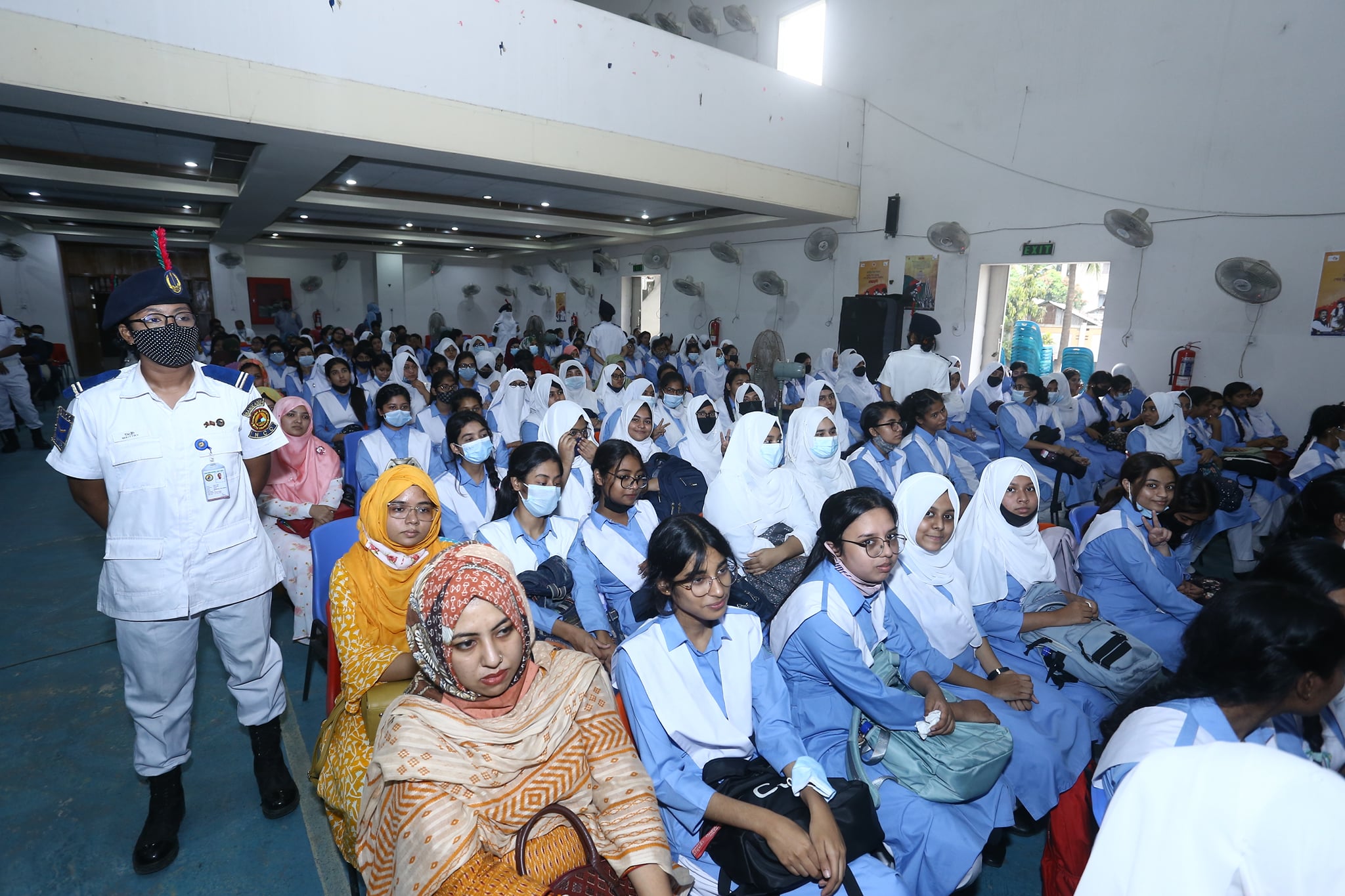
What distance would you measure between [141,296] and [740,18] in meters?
11.8

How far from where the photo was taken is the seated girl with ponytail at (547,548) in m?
2.48

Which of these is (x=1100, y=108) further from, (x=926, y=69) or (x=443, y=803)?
(x=443, y=803)

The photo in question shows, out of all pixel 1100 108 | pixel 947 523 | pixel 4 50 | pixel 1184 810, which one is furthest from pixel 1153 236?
pixel 4 50

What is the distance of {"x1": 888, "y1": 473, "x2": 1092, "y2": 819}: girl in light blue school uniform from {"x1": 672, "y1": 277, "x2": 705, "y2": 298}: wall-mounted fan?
1141 cm

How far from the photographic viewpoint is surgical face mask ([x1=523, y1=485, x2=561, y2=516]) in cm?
273

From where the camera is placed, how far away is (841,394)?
8.68 meters

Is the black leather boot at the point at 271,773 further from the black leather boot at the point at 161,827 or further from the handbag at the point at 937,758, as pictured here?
the handbag at the point at 937,758

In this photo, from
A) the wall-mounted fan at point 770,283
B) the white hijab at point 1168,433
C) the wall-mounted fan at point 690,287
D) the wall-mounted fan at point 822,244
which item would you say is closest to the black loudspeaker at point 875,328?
the wall-mounted fan at point 822,244

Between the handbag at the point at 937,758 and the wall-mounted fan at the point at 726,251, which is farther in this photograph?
the wall-mounted fan at the point at 726,251

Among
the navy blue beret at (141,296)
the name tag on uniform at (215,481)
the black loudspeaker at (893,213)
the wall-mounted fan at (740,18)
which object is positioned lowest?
the name tag on uniform at (215,481)

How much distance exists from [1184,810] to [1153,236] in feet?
28.4

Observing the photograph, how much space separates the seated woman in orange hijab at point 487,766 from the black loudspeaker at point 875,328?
8.82 m

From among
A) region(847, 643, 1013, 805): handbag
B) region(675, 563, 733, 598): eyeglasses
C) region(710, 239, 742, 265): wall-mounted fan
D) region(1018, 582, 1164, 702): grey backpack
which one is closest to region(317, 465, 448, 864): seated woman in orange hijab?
region(675, 563, 733, 598): eyeglasses

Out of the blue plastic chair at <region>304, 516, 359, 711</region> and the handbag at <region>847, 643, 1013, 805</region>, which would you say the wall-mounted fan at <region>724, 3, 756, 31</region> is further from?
the handbag at <region>847, 643, 1013, 805</region>
